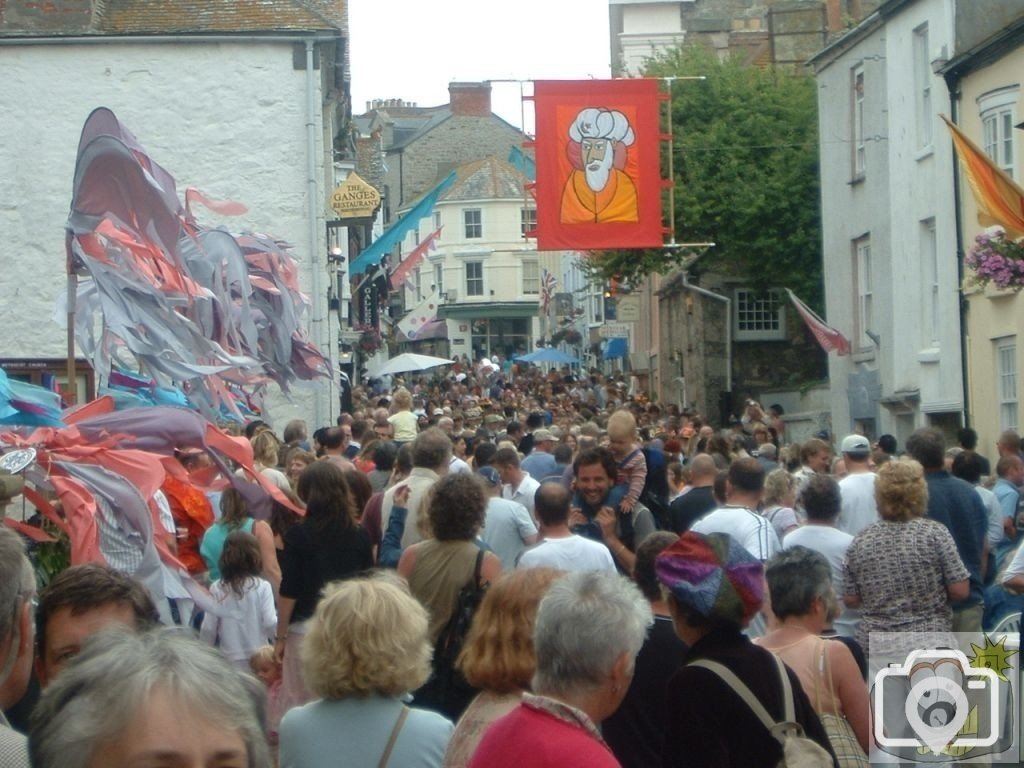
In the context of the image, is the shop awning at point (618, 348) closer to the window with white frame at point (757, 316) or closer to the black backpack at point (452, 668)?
the window with white frame at point (757, 316)

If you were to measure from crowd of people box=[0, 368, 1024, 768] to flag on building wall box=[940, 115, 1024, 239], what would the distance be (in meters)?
6.02

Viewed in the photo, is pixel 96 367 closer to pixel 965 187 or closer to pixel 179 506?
pixel 179 506

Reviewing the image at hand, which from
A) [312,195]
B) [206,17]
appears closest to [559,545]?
[312,195]

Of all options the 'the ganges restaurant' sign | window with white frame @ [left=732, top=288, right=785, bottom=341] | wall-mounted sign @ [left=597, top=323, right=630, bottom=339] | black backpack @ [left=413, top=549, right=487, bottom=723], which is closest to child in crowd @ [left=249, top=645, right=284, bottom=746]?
black backpack @ [left=413, top=549, right=487, bottom=723]

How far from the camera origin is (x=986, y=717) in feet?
26.3

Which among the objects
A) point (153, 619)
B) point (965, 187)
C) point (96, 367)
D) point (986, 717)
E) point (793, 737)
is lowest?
point (986, 717)

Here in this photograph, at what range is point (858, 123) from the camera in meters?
28.3

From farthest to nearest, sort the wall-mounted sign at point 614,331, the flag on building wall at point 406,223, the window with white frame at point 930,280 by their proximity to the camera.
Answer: the wall-mounted sign at point 614,331
the flag on building wall at point 406,223
the window with white frame at point 930,280

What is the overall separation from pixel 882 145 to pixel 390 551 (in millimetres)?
19138

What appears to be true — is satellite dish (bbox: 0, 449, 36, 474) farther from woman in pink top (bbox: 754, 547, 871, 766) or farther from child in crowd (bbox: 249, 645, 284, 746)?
woman in pink top (bbox: 754, 547, 871, 766)

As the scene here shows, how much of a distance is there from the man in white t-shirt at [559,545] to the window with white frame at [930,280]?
698 inches

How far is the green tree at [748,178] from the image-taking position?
37656mm

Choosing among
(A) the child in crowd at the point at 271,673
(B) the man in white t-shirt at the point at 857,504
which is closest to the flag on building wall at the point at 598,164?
(B) the man in white t-shirt at the point at 857,504

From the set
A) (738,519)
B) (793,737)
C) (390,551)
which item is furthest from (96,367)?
(793,737)
